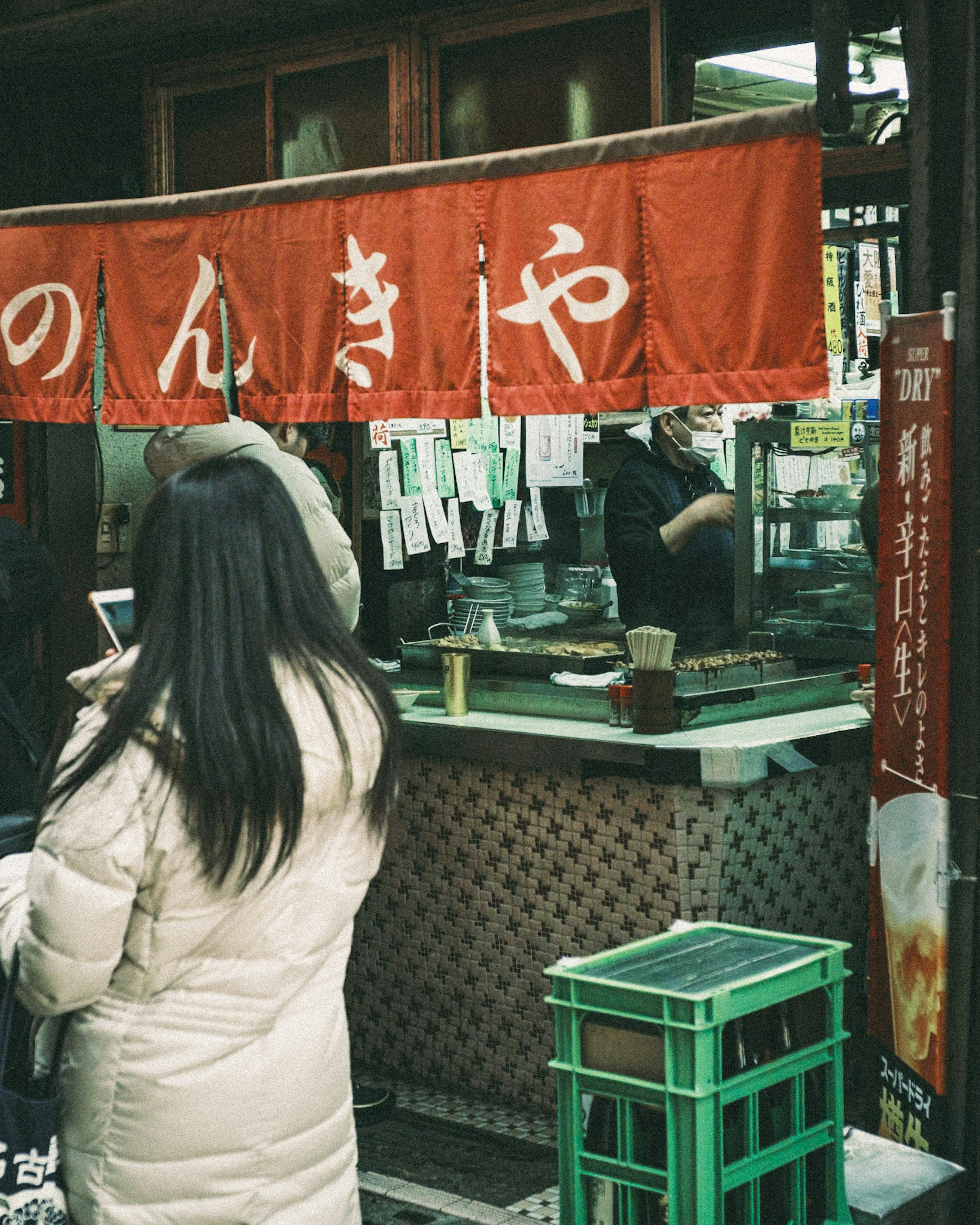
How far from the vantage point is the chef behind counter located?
721 cm

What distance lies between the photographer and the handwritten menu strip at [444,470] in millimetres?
8664

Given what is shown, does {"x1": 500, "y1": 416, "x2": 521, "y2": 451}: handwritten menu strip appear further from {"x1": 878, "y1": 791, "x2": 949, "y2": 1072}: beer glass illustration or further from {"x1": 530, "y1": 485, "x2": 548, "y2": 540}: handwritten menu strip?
{"x1": 878, "y1": 791, "x2": 949, "y2": 1072}: beer glass illustration

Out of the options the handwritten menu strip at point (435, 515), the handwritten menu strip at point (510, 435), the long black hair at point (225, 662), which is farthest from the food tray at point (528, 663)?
the long black hair at point (225, 662)

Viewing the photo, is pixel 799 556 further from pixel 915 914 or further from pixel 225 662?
pixel 225 662

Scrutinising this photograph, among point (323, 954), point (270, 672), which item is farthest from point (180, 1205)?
point (270, 672)

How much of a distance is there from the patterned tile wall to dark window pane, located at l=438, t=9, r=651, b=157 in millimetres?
2496

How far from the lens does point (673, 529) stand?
283 inches

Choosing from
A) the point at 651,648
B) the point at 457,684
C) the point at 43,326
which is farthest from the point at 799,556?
the point at 43,326

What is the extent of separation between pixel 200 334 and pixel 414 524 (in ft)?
8.68

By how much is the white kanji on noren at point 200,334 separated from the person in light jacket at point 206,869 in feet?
10.7

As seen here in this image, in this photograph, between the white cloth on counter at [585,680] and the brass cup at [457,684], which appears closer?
the white cloth on counter at [585,680]

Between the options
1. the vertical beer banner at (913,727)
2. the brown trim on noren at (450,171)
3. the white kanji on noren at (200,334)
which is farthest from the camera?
the white kanji on noren at (200,334)

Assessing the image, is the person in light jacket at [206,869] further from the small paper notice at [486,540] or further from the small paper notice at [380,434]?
the small paper notice at [486,540]

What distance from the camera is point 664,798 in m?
5.46
